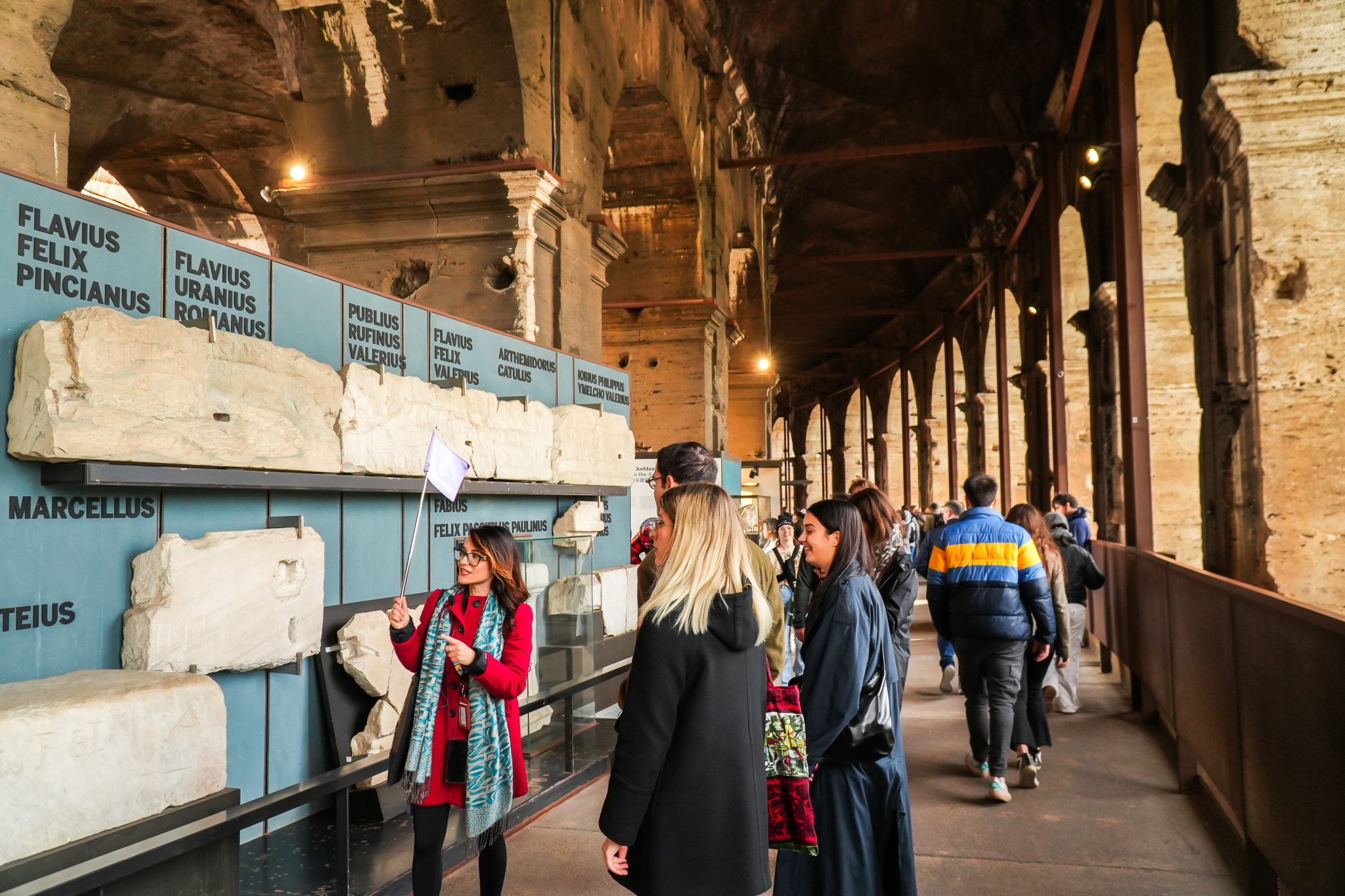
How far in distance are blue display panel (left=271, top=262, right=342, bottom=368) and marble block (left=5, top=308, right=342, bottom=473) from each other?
0.25 meters

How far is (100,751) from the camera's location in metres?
2.52

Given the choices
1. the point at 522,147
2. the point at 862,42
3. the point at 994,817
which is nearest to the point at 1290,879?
the point at 994,817

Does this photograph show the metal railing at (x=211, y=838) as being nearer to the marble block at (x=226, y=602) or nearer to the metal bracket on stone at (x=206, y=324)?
the marble block at (x=226, y=602)

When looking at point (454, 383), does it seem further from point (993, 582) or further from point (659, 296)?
point (659, 296)

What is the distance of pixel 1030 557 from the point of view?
5121mm

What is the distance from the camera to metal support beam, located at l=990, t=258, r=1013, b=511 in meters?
18.5

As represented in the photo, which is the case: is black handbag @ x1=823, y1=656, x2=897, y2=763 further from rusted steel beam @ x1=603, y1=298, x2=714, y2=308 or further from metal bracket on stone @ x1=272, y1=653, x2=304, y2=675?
rusted steel beam @ x1=603, y1=298, x2=714, y2=308

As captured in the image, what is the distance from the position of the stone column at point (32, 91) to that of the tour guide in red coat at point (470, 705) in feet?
8.69

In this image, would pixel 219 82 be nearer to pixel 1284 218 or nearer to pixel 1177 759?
pixel 1284 218

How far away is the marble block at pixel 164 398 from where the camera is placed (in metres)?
2.75

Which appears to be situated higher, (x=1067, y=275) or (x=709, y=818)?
(x=1067, y=275)

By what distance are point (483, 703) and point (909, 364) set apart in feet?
96.8

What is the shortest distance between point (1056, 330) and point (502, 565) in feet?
41.8

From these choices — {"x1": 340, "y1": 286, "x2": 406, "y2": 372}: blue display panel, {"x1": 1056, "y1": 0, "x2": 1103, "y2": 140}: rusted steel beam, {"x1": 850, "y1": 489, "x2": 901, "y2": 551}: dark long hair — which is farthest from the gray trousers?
{"x1": 1056, "y1": 0, "x2": 1103, "y2": 140}: rusted steel beam
